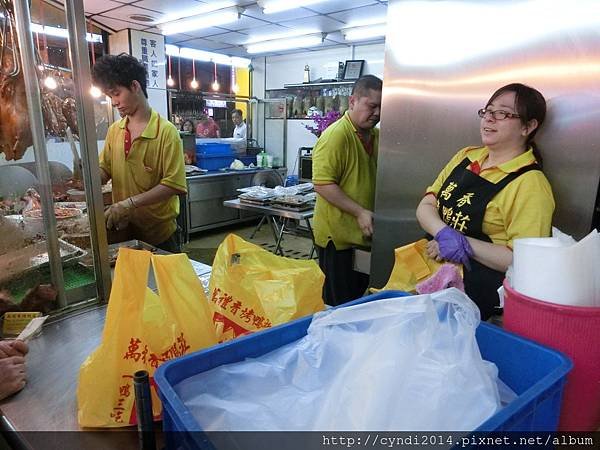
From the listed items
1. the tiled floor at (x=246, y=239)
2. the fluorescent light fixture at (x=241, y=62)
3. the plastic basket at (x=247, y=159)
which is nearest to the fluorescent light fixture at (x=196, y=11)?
the plastic basket at (x=247, y=159)

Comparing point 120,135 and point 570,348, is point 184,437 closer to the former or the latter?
point 570,348

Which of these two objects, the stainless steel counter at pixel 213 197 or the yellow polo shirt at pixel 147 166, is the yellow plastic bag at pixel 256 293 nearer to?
the yellow polo shirt at pixel 147 166

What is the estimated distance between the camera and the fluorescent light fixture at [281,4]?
160 inches

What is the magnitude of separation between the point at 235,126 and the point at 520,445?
23.2 feet

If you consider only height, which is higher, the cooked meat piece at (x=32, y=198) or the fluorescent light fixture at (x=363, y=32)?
the fluorescent light fixture at (x=363, y=32)

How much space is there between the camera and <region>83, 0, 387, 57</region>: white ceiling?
4.27m

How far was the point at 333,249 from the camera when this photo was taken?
231cm

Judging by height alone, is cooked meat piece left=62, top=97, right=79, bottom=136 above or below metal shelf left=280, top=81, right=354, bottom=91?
below

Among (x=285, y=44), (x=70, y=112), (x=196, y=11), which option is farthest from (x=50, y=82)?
(x=285, y=44)

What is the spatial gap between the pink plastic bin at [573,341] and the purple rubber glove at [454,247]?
687 millimetres

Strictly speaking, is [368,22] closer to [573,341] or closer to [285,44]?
[285,44]

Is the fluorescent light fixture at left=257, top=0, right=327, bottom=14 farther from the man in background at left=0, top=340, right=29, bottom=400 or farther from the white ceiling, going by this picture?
the man in background at left=0, top=340, right=29, bottom=400

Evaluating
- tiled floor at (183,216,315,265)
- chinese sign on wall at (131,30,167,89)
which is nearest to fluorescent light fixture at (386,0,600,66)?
tiled floor at (183,216,315,265)

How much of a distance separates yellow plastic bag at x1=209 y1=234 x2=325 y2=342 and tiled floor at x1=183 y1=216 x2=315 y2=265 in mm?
3887
